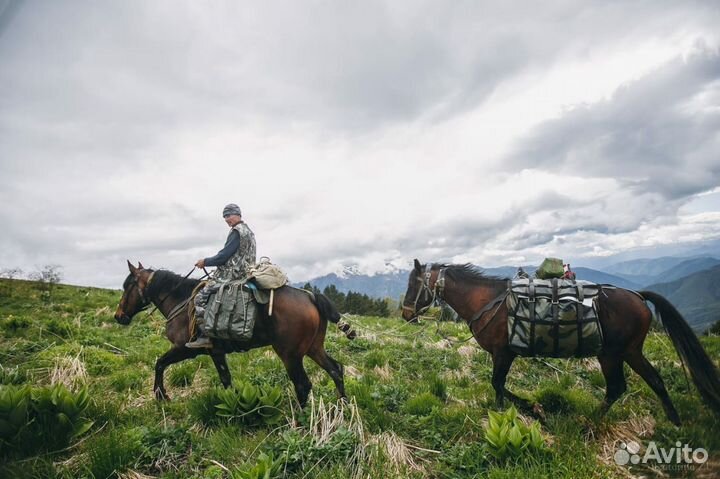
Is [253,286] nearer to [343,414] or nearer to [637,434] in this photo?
[343,414]

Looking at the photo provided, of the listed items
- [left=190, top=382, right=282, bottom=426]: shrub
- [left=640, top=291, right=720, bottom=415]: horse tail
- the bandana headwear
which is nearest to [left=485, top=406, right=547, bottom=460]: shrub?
[left=190, top=382, right=282, bottom=426]: shrub

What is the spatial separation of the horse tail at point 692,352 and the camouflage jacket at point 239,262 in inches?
286

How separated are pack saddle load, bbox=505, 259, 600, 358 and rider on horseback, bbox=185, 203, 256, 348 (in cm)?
507

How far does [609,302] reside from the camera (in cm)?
569

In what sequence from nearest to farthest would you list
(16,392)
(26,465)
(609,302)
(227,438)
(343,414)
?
1. (26,465)
2. (16,392)
3. (227,438)
4. (343,414)
5. (609,302)

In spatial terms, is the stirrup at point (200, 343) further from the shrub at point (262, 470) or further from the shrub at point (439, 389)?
the shrub at point (439, 389)

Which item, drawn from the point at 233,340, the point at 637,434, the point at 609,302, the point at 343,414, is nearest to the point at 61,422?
the point at 233,340

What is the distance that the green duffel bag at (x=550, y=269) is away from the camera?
621cm

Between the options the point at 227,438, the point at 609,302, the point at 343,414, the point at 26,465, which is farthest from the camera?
the point at 609,302

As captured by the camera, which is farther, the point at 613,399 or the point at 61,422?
the point at 613,399

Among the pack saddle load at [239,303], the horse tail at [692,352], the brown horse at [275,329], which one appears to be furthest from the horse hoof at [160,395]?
the horse tail at [692,352]

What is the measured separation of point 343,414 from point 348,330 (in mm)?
1633

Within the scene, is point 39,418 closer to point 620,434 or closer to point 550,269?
point 620,434

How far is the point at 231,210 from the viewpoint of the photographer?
6789mm
